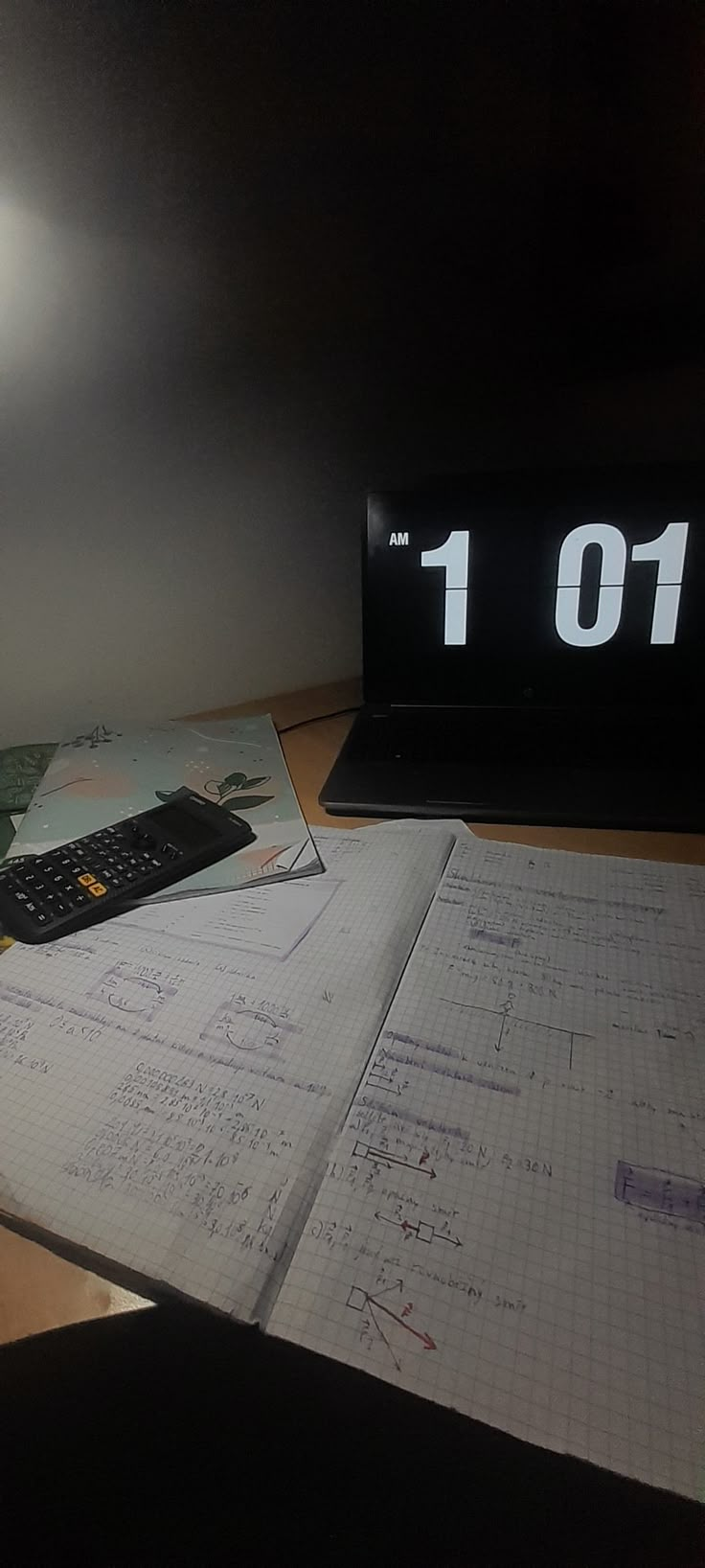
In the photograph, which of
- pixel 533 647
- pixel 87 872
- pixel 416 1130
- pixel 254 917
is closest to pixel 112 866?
pixel 87 872

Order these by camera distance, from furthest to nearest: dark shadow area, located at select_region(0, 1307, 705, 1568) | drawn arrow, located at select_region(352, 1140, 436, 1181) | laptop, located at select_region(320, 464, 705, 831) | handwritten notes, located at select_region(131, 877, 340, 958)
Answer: laptop, located at select_region(320, 464, 705, 831), handwritten notes, located at select_region(131, 877, 340, 958), drawn arrow, located at select_region(352, 1140, 436, 1181), dark shadow area, located at select_region(0, 1307, 705, 1568)

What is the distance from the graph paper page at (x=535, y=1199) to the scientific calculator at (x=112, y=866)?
0.20 m

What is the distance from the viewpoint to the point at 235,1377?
0.31 m

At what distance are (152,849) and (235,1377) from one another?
385mm

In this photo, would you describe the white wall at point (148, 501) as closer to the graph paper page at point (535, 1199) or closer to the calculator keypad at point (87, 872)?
the calculator keypad at point (87, 872)

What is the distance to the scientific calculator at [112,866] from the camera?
56 cm

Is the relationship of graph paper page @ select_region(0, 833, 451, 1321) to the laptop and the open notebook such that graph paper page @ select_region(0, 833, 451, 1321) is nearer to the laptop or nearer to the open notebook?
the open notebook

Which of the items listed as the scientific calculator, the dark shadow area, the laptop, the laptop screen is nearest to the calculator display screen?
the scientific calculator

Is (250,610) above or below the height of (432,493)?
below

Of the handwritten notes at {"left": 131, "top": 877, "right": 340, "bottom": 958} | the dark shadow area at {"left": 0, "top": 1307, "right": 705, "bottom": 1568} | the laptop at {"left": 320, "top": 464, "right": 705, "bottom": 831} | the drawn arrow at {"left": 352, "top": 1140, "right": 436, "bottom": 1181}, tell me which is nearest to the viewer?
the dark shadow area at {"left": 0, "top": 1307, "right": 705, "bottom": 1568}

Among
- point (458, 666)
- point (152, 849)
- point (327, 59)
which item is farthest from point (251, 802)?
point (327, 59)

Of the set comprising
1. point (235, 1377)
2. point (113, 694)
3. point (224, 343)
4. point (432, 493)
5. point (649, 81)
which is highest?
point (649, 81)

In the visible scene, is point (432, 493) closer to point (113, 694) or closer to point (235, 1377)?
point (113, 694)

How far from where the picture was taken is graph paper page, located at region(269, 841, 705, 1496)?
0.30m
